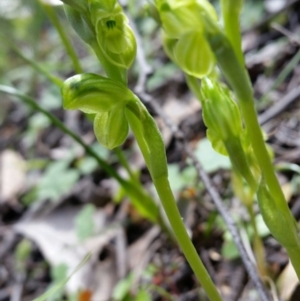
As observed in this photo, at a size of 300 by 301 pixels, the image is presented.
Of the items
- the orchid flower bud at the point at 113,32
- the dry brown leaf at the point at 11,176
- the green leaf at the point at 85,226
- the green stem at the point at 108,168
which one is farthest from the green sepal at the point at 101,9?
the dry brown leaf at the point at 11,176

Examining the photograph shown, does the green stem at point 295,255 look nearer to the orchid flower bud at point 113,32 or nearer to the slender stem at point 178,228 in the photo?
the slender stem at point 178,228

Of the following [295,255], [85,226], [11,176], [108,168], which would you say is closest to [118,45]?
[295,255]

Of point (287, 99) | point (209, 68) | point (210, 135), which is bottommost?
point (287, 99)

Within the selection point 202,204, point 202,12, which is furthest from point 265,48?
point 202,12

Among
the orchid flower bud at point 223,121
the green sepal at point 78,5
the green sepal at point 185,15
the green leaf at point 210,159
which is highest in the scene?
the green sepal at point 78,5

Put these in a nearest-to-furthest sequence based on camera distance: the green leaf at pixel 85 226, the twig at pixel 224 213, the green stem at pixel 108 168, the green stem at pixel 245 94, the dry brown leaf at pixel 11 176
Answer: the green stem at pixel 245 94
the twig at pixel 224 213
the green stem at pixel 108 168
the green leaf at pixel 85 226
the dry brown leaf at pixel 11 176

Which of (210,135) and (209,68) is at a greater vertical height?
(209,68)

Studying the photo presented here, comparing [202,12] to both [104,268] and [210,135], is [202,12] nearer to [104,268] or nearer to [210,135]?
[210,135]
